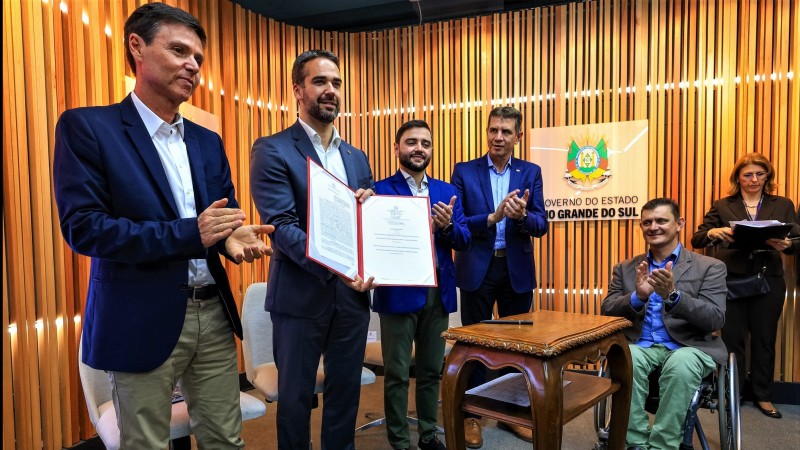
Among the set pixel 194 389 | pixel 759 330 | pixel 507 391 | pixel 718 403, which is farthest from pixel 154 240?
pixel 759 330

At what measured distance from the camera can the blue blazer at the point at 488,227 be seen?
3314mm

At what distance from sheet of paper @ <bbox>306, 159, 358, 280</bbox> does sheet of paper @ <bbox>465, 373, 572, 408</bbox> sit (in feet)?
3.02

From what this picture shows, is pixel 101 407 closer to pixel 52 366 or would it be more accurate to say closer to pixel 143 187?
pixel 52 366

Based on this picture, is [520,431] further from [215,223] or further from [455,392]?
[215,223]

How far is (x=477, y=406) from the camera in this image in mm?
2305

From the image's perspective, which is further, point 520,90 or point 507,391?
point 520,90

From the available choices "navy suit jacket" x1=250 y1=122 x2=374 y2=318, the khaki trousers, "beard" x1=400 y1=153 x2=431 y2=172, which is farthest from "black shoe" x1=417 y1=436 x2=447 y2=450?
"beard" x1=400 y1=153 x2=431 y2=172

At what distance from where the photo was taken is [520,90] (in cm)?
497

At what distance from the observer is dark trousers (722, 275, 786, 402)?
154 inches

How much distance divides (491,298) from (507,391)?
1015 mm

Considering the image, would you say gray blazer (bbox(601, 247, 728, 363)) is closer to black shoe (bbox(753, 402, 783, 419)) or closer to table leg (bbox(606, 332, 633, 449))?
table leg (bbox(606, 332, 633, 449))

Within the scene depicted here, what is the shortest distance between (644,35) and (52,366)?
17.7 ft

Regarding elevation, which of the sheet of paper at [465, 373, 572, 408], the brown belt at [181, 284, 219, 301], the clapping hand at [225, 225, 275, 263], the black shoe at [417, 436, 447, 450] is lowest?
the black shoe at [417, 436, 447, 450]

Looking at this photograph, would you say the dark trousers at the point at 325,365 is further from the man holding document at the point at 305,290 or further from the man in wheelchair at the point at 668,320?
the man in wheelchair at the point at 668,320
